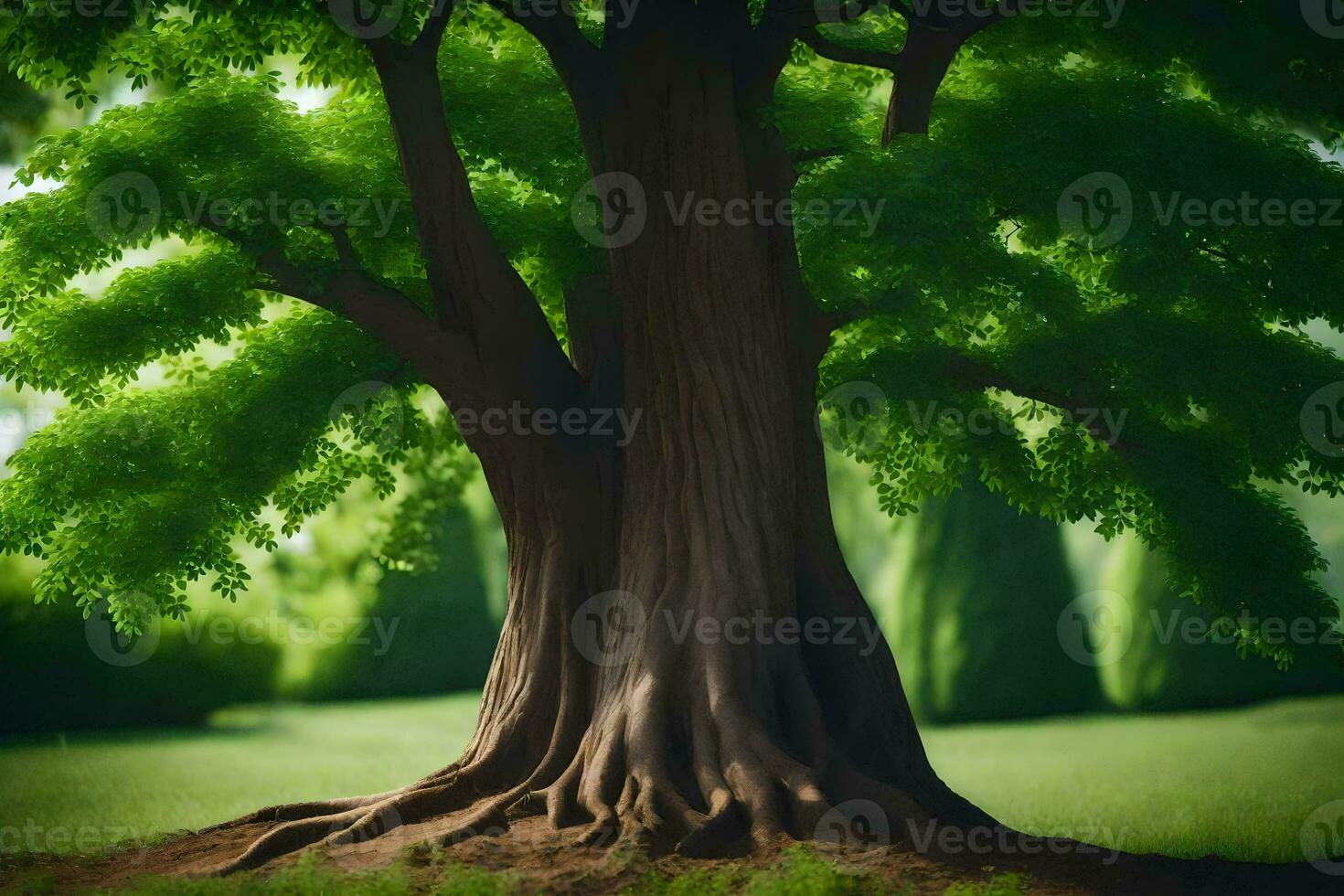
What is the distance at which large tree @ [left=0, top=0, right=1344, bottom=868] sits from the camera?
716cm

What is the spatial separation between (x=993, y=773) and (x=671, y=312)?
223 inches

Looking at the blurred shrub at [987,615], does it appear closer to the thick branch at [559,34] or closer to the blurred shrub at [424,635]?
the blurred shrub at [424,635]

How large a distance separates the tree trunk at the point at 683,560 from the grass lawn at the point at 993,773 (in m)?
2.14

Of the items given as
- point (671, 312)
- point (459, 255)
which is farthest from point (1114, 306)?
point (459, 255)

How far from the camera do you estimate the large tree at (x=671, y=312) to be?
23.5 ft

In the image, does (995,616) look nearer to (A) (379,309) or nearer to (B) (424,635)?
(B) (424,635)

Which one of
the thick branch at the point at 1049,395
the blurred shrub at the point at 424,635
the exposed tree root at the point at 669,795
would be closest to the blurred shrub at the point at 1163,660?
the thick branch at the point at 1049,395

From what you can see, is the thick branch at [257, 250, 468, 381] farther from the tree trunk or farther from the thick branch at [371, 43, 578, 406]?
the tree trunk

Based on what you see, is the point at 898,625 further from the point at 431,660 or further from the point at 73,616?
the point at 73,616

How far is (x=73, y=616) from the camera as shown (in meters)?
13.9

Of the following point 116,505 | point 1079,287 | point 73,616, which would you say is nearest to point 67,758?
point 73,616

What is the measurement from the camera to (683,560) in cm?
730

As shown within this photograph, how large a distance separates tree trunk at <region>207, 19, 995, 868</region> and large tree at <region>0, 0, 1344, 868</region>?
0.03 metres

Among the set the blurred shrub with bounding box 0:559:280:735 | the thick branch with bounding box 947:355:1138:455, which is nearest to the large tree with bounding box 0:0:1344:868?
the thick branch with bounding box 947:355:1138:455
